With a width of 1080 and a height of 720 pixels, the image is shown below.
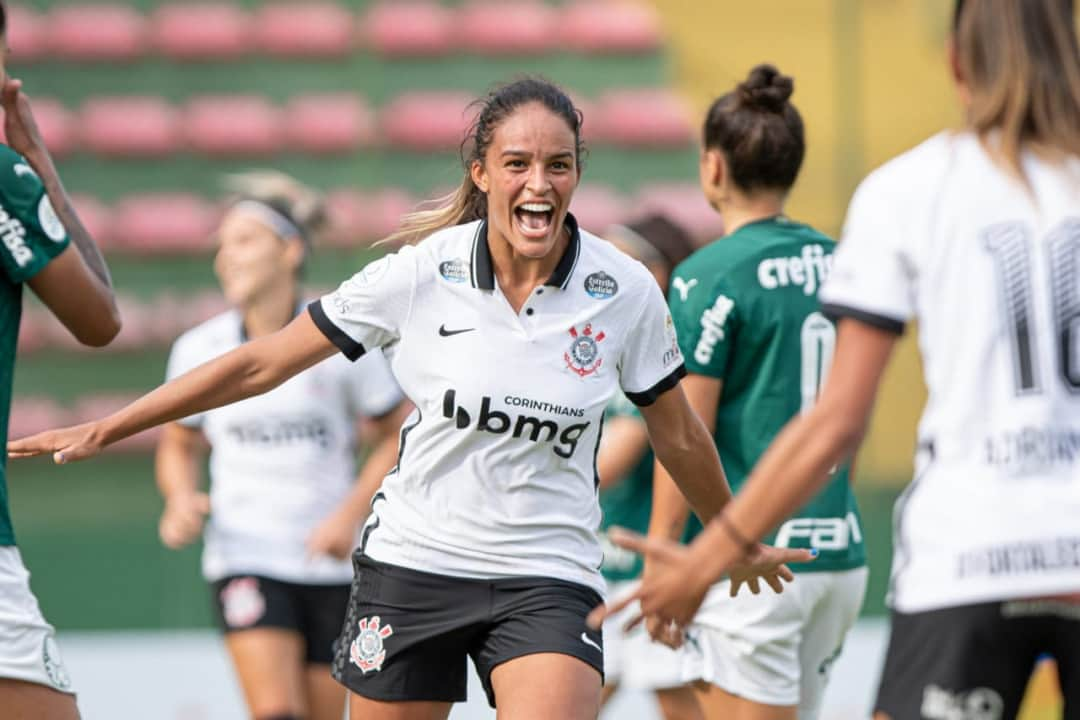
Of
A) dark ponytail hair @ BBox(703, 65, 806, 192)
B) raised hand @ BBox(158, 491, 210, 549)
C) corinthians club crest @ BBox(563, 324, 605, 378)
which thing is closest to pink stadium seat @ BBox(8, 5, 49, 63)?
raised hand @ BBox(158, 491, 210, 549)

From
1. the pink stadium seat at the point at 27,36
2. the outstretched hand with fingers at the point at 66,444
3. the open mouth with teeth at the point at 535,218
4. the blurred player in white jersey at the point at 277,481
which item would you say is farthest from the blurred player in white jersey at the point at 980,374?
the pink stadium seat at the point at 27,36

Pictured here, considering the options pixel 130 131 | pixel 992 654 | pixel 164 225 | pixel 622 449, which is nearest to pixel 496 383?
pixel 992 654

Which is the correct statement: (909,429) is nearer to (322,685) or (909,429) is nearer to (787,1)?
(787,1)

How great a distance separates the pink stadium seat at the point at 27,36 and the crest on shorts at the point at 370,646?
10.7 meters

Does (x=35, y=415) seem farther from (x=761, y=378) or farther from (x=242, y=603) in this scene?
(x=761, y=378)

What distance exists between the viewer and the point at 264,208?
6.85 metres

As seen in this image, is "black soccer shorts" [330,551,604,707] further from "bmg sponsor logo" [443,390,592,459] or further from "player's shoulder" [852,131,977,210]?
"player's shoulder" [852,131,977,210]

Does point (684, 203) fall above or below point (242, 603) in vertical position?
above

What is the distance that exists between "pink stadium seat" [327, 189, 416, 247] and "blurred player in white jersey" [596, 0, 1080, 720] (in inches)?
403

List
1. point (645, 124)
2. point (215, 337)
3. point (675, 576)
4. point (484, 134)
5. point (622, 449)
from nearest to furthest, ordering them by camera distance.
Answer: point (675, 576)
point (484, 134)
point (622, 449)
point (215, 337)
point (645, 124)

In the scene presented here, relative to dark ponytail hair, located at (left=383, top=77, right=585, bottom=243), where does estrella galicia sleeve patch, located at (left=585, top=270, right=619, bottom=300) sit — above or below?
below

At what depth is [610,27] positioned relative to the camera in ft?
49.6

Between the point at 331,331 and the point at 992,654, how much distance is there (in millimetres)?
1820

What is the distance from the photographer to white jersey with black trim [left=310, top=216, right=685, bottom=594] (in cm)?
395
